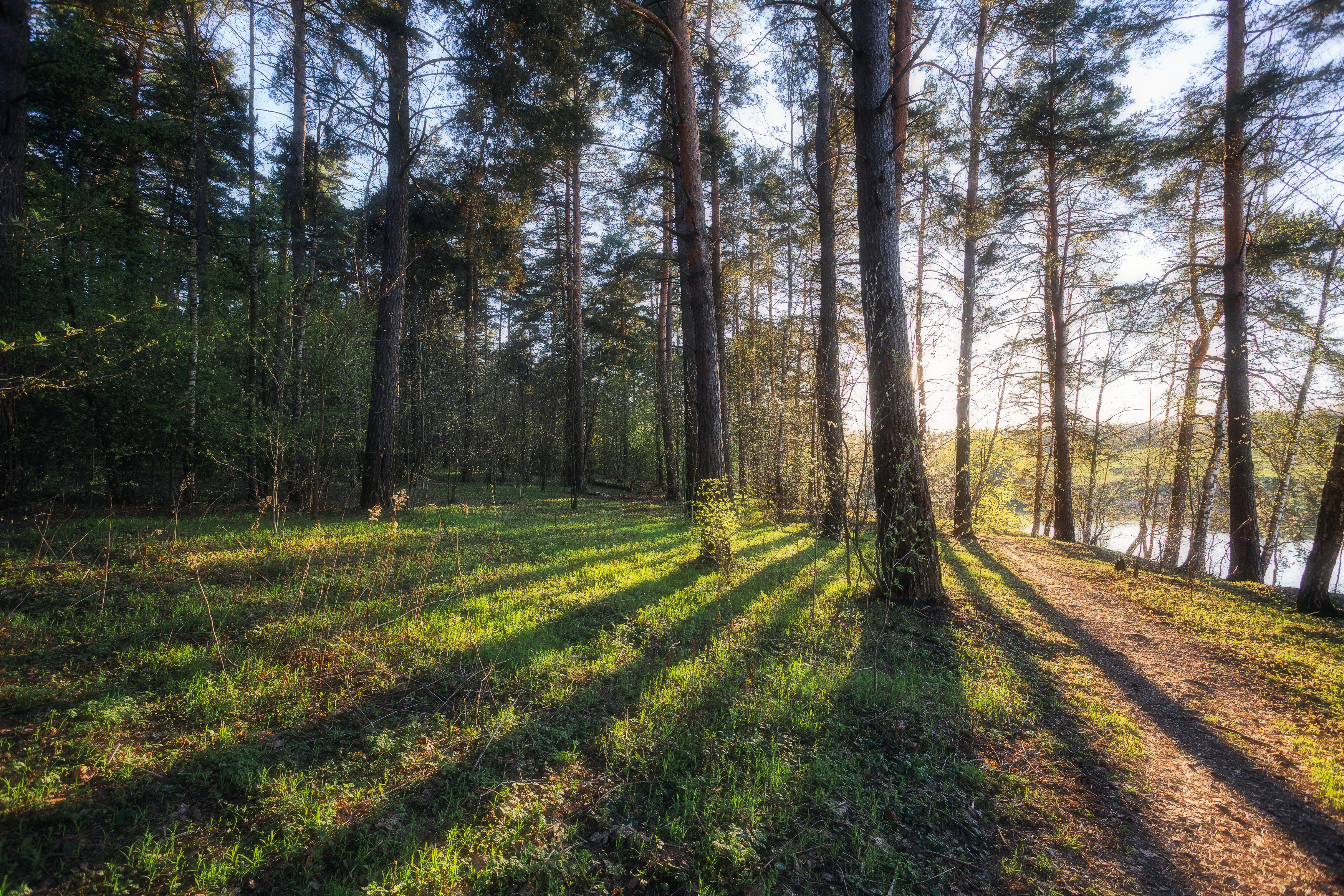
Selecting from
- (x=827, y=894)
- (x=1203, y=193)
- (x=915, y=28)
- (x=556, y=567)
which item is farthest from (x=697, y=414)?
(x=1203, y=193)

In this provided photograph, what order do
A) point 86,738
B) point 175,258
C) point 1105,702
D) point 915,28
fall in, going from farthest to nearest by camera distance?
point 175,258 < point 915,28 < point 1105,702 < point 86,738

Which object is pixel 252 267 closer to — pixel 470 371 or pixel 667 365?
pixel 470 371

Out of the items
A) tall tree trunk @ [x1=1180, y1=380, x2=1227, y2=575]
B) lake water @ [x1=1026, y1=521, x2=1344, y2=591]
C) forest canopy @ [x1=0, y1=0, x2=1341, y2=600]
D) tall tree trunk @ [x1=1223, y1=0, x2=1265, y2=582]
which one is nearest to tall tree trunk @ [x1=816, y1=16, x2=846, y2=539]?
forest canopy @ [x1=0, y1=0, x2=1341, y2=600]

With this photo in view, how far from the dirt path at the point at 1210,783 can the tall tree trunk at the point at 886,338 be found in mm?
1787

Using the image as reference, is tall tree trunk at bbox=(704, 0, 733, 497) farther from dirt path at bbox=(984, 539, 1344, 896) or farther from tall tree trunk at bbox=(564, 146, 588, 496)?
tall tree trunk at bbox=(564, 146, 588, 496)

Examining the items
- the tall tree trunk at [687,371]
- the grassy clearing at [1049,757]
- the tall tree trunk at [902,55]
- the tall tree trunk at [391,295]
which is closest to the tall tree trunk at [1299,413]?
the grassy clearing at [1049,757]

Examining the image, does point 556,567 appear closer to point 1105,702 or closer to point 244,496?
point 1105,702

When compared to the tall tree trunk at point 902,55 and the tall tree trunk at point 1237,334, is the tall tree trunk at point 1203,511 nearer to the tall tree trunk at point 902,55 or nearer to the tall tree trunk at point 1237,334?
the tall tree trunk at point 1237,334

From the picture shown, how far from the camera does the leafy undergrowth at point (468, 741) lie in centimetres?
182

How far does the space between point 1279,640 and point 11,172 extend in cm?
1634

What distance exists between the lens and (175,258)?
9703mm

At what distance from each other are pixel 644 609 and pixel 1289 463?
10.1 meters

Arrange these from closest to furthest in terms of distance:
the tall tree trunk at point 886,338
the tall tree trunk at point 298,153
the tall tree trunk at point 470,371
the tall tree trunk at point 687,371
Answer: the tall tree trunk at point 886,338, the tall tree trunk at point 687,371, the tall tree trunk at point 298,153, the tall tree trunk at point 470,371

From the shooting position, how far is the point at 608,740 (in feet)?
8.68
